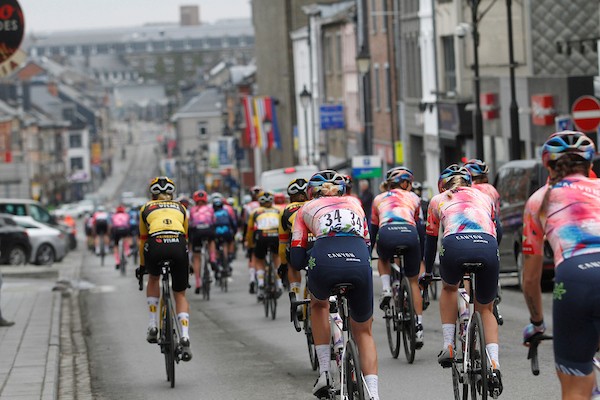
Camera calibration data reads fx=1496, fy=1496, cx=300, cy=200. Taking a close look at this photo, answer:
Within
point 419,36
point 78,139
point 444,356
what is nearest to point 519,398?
point 444,356

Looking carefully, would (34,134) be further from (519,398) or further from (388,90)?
(519,398)

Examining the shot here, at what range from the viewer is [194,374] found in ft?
47.4

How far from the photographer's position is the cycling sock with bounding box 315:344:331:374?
10.2m

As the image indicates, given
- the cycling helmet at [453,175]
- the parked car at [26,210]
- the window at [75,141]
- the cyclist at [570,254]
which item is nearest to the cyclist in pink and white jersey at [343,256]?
the cycling helmet at [453,175]

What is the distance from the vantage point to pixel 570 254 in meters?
6.89

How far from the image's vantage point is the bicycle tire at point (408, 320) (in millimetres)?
13719

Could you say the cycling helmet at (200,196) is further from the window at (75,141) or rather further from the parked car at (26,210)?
the window at (75,141)

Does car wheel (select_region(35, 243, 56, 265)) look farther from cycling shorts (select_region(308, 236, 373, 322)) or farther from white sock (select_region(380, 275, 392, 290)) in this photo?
cycling shorts (select_region(308, 236, 373, 322))

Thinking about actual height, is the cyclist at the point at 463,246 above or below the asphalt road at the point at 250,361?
above

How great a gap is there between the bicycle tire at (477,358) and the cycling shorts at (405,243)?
4.32 metres

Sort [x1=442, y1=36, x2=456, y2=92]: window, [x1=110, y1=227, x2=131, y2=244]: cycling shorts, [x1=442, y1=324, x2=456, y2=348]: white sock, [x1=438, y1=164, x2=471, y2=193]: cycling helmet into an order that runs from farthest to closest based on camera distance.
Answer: [x1=442, y1=36, x2=456, y2=92]: window < [x1=110, y1=227, x2=131, y2=244]: cycling shorts < [x1=438, y1=164, x2=471, y2=193]: cycling helmet < [x1=442, y1=324, x2=456, y2=348]: white sock

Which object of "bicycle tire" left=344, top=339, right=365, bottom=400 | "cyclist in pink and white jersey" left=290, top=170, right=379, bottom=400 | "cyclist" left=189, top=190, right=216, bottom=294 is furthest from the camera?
"cyclist" left=189, top=190, right=216, bottom=294

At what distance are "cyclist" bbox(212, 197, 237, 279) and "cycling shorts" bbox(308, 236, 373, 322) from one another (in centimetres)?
1698

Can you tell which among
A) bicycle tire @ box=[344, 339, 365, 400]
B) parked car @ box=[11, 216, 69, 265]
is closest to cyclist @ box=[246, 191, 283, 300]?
bicycle tire @ box=[344, 339, 365, 400]
